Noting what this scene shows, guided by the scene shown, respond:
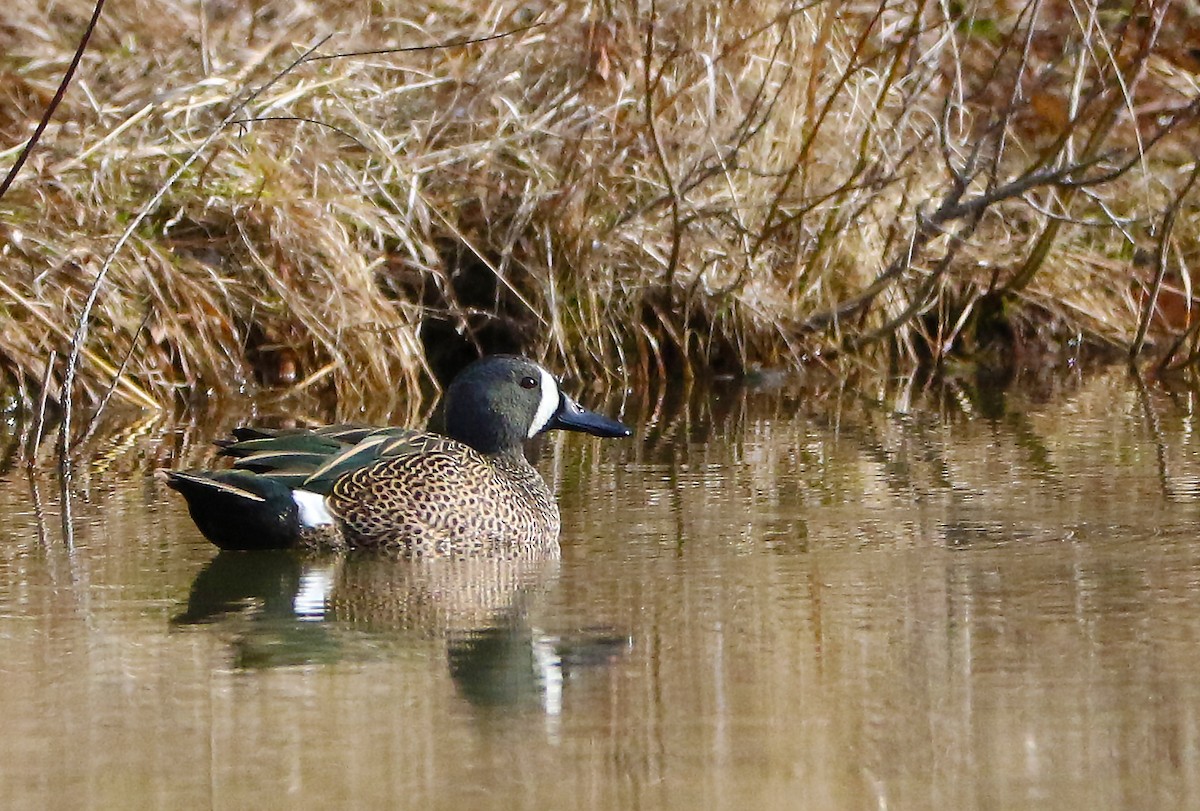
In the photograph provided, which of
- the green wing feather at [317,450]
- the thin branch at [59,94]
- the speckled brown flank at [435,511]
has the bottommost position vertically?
the speckled brown flank at [435,511]

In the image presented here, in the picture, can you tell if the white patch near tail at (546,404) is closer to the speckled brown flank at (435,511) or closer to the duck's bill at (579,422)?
the duck's bill at (579,422)

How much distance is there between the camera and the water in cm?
304

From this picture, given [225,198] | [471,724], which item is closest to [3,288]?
[225,198]

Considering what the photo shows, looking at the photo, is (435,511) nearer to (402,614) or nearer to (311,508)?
(311,508)

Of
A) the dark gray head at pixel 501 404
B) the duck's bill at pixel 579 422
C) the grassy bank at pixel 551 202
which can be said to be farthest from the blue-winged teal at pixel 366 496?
the grassy bank at pixel 551 202

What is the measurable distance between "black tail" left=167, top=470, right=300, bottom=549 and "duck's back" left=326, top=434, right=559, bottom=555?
147 millimetres

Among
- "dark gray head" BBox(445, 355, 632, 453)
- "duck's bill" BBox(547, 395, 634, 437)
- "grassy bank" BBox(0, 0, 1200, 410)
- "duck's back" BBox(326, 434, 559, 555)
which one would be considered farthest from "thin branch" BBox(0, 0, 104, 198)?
"grassy bank" BBox(0, 0, 1200, 410)

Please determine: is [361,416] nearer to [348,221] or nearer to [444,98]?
[348,221]

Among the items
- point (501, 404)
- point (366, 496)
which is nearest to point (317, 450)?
point (366, 496)

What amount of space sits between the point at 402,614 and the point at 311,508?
950 mm

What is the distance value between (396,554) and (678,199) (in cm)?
386

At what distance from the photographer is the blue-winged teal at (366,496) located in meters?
5.17

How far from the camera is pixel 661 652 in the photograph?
12.6 feet

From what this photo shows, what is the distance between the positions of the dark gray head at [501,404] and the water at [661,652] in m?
0.27
